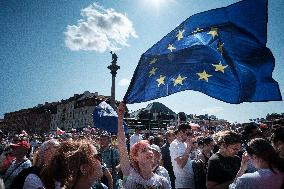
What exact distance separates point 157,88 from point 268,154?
2.39 m

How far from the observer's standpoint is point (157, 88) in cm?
524

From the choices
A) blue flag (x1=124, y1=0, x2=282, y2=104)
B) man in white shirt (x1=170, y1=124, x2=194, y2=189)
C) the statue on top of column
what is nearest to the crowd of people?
man in white shirt (x1=170, y1=124, x2=194, y2=189)

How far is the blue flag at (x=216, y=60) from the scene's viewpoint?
16.1 feet

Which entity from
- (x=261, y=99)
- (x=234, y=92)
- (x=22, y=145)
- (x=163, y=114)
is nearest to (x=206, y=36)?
(x=234, y=92)

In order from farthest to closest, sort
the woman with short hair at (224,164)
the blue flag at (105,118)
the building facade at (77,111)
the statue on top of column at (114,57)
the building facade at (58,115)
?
1. the building facade at (58,115)
2. the building facade at (77,111)
3. the statue on top of column at (114,57)
4. the blue flag at (105,118)
5. the woman with short hair at (224,164)

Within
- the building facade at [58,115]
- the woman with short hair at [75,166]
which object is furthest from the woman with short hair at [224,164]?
the building facade at [58,115]

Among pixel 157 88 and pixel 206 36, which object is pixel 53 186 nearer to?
pixel 157 88

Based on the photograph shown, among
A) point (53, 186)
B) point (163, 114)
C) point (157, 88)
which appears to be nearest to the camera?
point (53, 186)

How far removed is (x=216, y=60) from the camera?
5.14 meters

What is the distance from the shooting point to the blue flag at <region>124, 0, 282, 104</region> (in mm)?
4922

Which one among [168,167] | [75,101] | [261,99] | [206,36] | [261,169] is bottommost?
[168,167]

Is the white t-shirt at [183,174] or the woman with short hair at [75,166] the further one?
the white t-shirt at [183,174]

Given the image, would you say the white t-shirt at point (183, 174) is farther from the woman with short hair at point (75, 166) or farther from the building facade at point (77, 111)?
the building facade at point (77, 111)

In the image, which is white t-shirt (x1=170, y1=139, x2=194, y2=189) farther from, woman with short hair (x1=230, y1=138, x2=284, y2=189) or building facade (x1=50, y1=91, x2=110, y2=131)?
building facade (x1=50, y1=91, x2=110, y2=131)
